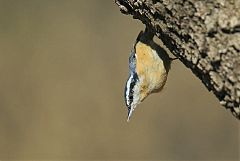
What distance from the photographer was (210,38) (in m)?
1.91

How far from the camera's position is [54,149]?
6453 millimetres

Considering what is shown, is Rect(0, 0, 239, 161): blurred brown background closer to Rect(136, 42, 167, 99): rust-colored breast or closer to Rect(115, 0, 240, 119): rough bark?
Rect(136, 42, 167, 99): rust-colored breast

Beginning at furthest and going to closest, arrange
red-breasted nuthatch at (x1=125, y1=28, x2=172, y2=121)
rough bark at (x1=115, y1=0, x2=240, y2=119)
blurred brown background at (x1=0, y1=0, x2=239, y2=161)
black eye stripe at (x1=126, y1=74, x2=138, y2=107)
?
blurred brown background at (x1=0, y1=0, x2=239, y2=161)
black eye stripe at (x1=126, y1=74, x2=138, y2=107)
red-breasted nuthatch at (x1=125, y1=28, x2=172, y2=121)
rough bark at (x1=115, y1=0, x2=240, y2=119)

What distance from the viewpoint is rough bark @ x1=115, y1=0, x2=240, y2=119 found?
1868mm

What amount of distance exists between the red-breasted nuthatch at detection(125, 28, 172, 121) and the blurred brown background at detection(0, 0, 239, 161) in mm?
2746

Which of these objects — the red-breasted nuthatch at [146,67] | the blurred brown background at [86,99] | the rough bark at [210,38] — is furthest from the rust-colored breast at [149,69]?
the blurred brown background at [86,99]

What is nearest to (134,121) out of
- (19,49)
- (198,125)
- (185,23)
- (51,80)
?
(198,125)

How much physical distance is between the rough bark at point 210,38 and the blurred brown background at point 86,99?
4.10 meters

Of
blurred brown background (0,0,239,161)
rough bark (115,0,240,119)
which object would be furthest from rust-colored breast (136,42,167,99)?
blurred brown background (0,0,239,161)

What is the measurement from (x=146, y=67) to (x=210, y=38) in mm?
1271

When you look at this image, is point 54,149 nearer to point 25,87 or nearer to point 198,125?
point 25,87

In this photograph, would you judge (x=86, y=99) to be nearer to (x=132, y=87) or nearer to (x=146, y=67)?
(x=132, y=87)

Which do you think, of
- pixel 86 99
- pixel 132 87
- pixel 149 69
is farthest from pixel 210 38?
pixel 86 99

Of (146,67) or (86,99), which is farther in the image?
(86,99)
